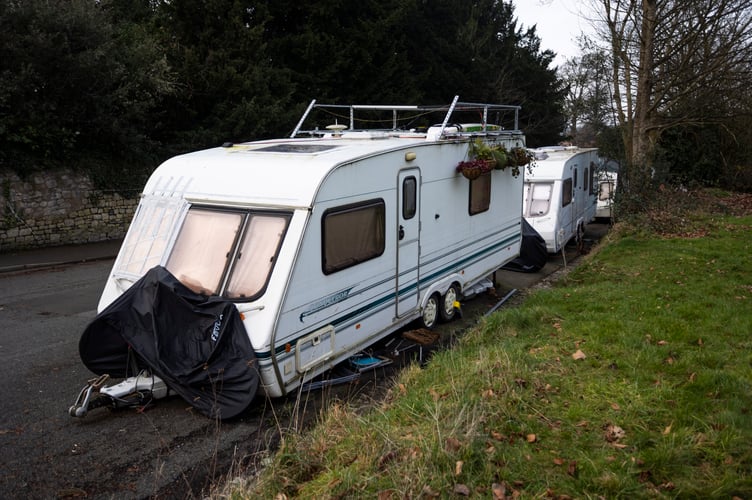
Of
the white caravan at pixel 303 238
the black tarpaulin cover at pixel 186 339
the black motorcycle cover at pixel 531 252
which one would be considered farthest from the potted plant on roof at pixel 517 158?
the black tarpaulin cover at pixel 186 339

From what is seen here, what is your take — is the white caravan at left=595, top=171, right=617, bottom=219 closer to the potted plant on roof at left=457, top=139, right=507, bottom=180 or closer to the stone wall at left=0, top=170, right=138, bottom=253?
the potted plant on roof at left=457, top=139, right=507, bottom=180

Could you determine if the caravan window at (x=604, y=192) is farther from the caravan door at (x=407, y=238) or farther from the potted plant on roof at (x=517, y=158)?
the caravan door at (x=407, y=238)

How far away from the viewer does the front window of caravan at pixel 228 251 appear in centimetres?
593

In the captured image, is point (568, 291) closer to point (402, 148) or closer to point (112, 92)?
point (402, 148)

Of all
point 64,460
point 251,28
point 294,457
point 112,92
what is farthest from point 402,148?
point 251,28

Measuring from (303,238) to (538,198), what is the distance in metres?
9.02

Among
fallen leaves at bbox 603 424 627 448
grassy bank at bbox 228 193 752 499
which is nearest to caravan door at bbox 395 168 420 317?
grassy bank at bbox 228 193 752 499

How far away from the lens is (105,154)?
16828 millimetres

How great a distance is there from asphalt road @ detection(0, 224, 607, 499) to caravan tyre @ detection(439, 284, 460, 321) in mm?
1938

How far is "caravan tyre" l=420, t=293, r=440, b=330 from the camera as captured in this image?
8445 millimetres

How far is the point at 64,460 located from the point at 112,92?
1295 cm

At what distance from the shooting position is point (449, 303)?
8.97 meters

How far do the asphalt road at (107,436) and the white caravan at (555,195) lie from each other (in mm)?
7465

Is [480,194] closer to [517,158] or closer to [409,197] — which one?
Answer: [517,158]
